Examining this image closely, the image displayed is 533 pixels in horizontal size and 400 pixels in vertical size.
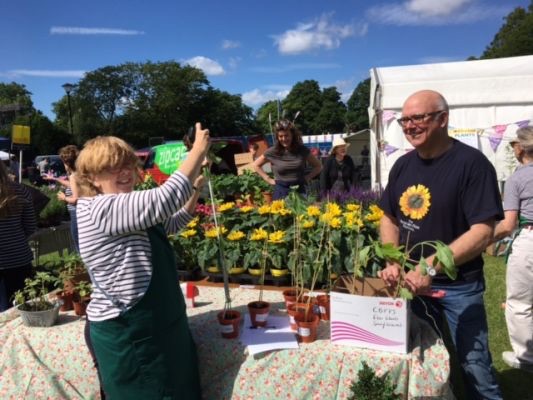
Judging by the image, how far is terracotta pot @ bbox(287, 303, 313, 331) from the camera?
191 cm

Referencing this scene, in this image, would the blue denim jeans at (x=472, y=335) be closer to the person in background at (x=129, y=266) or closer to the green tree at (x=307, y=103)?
the person in background at (x=129, y=266)

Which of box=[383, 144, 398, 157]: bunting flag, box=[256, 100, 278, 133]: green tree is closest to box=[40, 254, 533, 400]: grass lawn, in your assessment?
box=[383, 144, 398, 157]: bunting flag

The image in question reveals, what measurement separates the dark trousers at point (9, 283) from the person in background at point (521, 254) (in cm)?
328

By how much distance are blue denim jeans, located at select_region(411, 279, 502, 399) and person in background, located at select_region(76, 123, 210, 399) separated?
3.91 ft

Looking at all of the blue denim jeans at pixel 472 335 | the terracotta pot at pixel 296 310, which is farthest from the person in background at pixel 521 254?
the terracotta pot at pixel 296 310

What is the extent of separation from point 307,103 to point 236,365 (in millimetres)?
63274

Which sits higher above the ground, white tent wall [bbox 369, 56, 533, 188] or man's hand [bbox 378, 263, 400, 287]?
white tent wall [bbox 369, 56, 533, 188]

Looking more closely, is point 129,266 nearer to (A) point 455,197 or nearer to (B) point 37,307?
(B) point 37,307

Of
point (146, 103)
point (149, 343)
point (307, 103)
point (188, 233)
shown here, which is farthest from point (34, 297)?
point (307, 103)

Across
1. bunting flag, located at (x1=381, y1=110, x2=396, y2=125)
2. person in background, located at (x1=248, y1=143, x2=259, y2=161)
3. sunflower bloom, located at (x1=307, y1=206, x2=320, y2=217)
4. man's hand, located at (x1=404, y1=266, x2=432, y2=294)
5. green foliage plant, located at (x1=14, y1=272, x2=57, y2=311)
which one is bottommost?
green foliage plant, located at (x1=14, y1=272, x2=57, y2=311)

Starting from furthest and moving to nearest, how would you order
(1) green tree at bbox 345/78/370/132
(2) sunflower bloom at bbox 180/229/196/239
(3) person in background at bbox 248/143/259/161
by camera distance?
(1) green tree at bbox 345/78/370/132, (3) person in background at bbox 248/143/259/161, (2) sunflower bloom at bbox 180/229/196/239

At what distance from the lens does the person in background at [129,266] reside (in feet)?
4.78

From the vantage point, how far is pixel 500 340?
11.5 ft

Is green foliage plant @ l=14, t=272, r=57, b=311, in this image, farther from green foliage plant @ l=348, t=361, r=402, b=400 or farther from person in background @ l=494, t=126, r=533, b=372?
person in background @ l=494, t=126, r=533, b=372
